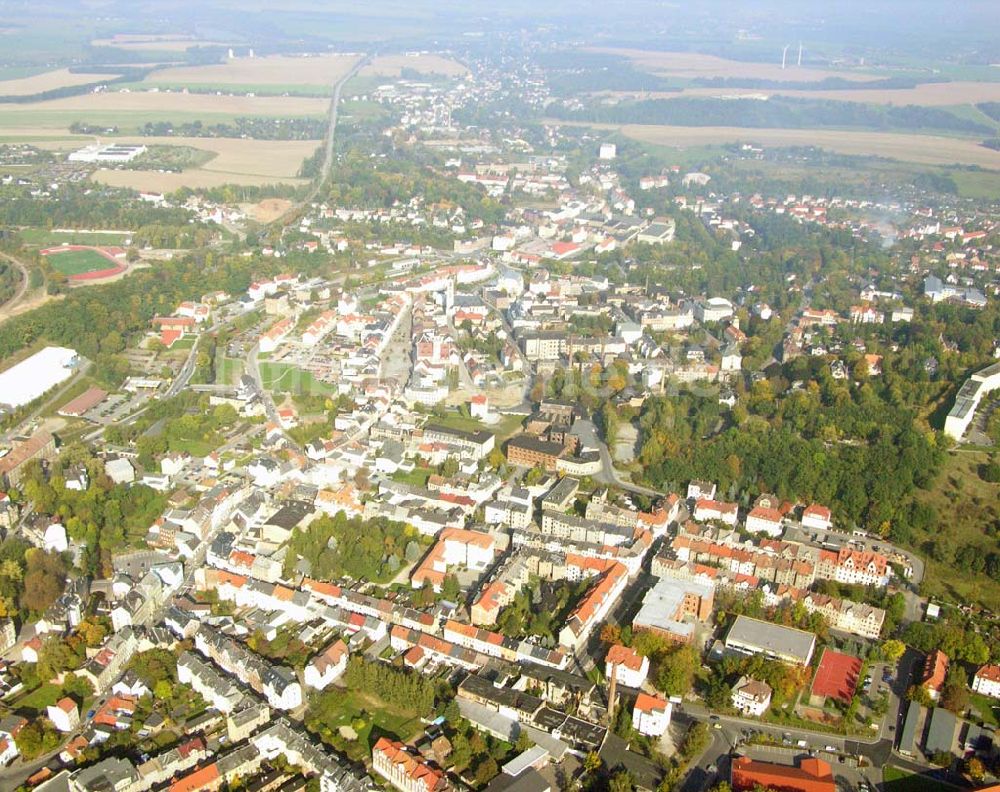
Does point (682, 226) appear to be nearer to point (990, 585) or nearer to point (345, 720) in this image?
point (990, 585)

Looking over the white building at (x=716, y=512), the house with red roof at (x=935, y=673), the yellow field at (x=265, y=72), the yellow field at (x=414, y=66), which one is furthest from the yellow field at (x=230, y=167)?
the house with red roof at (x=935, y=673)

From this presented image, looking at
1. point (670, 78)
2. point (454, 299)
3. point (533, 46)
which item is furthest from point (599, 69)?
point (454, 299)

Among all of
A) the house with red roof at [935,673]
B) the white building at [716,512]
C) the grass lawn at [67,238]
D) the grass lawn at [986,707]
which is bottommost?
the grass lawn at [986,707]

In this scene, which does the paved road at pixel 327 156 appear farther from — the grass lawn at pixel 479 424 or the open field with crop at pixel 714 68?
the open field with crop at pixel 714 68

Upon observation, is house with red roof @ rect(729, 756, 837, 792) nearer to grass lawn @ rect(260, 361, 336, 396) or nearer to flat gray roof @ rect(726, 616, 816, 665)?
flat gray roof @ rect(726, 616, 816, 665)

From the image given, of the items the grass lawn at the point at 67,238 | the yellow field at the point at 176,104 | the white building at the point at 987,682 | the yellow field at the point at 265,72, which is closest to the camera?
the white building at the point at 987,682

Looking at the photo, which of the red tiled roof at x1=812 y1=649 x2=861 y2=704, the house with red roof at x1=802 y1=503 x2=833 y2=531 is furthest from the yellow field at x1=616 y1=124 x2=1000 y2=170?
the red tiled roof at x1=812 y1=649 x2=861 y2=704
